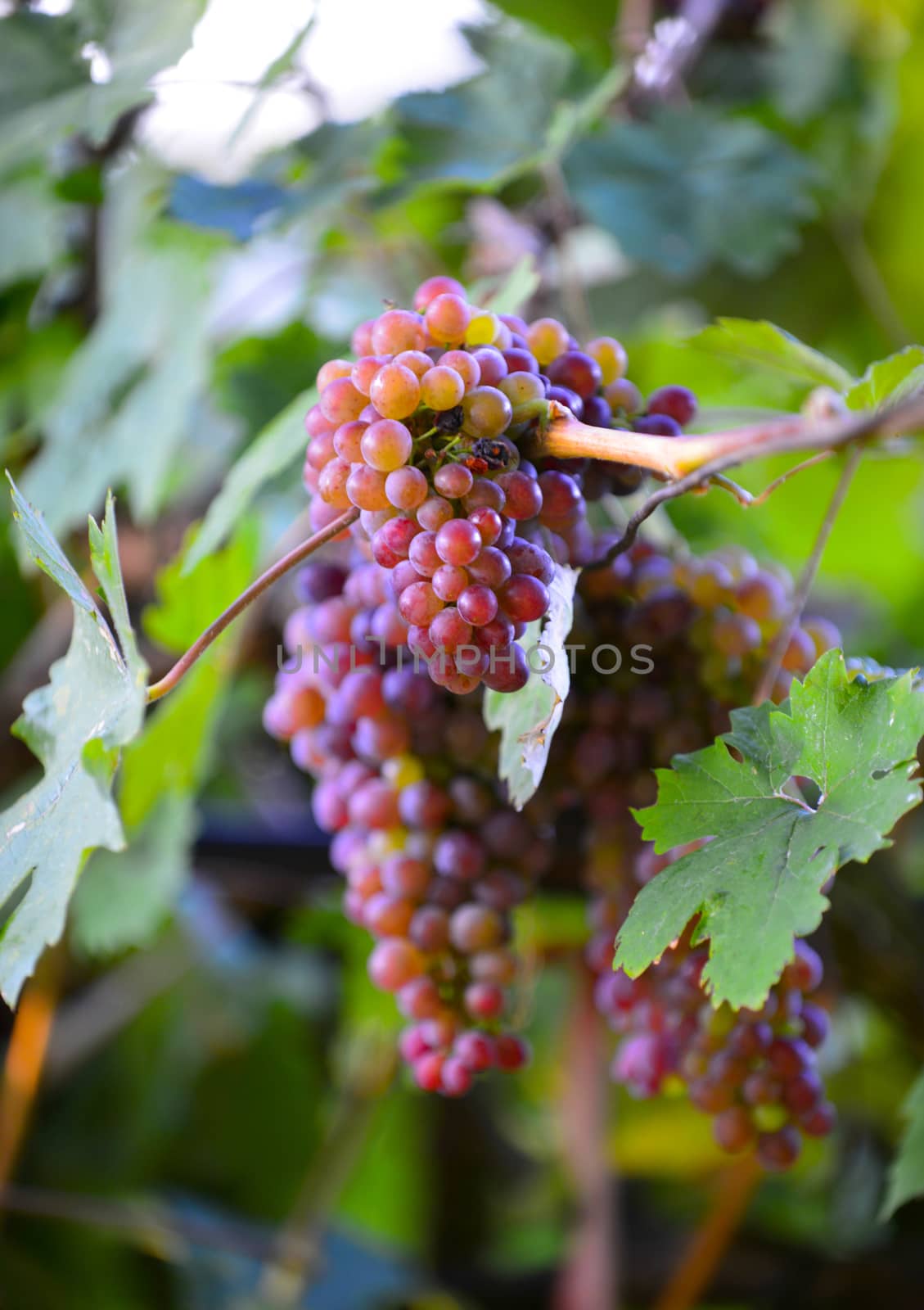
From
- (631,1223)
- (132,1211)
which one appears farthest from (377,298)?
(631,1223)

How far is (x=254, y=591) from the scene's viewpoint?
1.17 feet

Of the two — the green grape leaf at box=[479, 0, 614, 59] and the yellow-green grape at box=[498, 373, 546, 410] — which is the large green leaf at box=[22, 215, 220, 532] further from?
the green grape leaf at box=[479, 0, 614, 59]

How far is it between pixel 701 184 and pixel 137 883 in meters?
0.69

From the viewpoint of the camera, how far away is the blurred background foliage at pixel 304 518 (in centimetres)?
69

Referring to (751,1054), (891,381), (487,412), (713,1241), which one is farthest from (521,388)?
(713,1241)

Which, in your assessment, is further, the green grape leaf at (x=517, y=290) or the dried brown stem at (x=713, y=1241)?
the dried brown stem at (x=713, y=1241)

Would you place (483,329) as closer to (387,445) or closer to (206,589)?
(387,445)

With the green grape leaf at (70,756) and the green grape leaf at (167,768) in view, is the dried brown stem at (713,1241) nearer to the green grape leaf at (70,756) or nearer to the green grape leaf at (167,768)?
the green grape leaf at (167,768)

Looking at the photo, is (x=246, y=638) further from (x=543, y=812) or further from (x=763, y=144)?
(x=763, y=144)

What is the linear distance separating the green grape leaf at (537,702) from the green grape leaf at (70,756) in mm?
130

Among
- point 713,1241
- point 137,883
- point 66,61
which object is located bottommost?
point 713,1241

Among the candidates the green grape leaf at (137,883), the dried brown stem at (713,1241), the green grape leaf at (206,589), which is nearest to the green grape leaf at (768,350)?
the green grape leaf at (206,589)

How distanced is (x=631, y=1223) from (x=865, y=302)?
0.92m

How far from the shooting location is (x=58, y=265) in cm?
88
